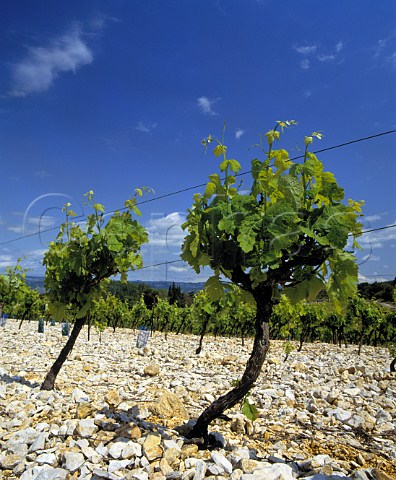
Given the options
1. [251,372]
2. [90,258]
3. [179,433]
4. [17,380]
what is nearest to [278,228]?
[251,372]

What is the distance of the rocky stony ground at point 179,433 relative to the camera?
3865 mm

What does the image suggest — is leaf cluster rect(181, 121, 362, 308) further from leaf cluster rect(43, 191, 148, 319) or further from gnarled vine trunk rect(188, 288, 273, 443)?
leaf cluster rect(43, 191, 148, 319)

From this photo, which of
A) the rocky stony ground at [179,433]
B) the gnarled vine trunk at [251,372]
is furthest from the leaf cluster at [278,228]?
the rocky stony ground at [179,433]

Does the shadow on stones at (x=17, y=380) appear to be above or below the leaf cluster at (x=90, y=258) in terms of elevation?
below

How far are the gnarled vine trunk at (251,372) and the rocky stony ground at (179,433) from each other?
0.78ft

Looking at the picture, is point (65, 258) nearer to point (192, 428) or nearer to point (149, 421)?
point (149, 421)

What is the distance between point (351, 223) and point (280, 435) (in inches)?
123

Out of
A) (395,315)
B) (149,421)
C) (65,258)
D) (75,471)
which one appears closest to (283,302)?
(395,315)

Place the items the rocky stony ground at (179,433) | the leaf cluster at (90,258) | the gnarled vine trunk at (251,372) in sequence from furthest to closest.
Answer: the leaf cluster at (90,258)
the gnarled vine trunk at (251,372)
the rocky stony ground at (179,433)

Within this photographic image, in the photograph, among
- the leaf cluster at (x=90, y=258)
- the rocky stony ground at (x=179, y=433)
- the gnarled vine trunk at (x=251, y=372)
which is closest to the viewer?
the rocky stony ground at (x=179, y=433)

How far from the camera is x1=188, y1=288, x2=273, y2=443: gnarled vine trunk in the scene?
4398 mm

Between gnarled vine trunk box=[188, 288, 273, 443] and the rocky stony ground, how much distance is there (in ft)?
0.78

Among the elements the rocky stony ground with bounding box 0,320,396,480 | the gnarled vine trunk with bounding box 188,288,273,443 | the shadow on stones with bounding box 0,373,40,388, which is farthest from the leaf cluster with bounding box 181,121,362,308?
the shadow on stones with bounding box 0,373,40,388

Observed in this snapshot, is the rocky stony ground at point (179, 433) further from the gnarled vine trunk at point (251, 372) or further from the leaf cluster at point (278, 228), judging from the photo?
the leaf cluster at point (278, 228)
